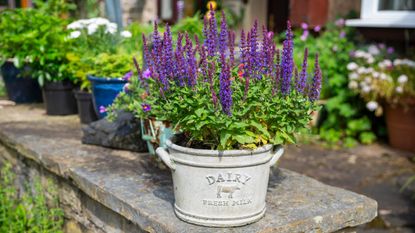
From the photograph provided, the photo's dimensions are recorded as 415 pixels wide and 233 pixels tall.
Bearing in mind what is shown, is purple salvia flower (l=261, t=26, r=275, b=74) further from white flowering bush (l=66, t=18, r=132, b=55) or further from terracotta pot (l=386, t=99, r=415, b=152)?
terracotta pot (l=386, t=99, r=415, b=152)

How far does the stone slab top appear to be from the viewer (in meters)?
1.98

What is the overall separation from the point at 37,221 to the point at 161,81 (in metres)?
1.26

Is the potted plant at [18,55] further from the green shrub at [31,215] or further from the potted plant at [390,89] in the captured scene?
the potted plant at [390,89]

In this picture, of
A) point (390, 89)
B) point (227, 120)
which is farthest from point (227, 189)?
point (390, 89)

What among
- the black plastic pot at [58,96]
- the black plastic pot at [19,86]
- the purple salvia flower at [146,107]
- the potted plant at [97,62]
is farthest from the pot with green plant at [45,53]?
the purple salvia flower at [146,107]

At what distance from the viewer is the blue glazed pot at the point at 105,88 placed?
3264mm

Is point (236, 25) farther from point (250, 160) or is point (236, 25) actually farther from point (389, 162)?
point (250, 160)

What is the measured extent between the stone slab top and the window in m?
3.57

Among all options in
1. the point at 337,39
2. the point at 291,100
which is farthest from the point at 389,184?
the point at 291,100

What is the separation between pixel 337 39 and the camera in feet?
19.4

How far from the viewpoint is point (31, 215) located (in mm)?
2975

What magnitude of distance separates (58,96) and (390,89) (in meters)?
3.03

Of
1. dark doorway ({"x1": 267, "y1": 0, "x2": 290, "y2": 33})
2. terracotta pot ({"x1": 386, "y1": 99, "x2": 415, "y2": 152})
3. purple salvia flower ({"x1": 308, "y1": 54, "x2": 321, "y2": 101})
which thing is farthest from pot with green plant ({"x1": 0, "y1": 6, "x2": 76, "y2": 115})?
dark doorway ({"x1": 267, "y1": 0, "x2": 290, "y2": 33})

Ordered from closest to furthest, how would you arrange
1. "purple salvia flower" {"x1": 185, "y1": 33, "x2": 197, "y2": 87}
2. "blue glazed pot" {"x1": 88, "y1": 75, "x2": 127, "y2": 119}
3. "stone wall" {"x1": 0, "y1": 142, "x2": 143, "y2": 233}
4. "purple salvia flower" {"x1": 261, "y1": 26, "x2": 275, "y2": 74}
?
"purple salvia flower" {"x1": 185, "y1": 33, "x2": 197, "y2": 87}, "purple salvia flower" {"x1": 261, "y1": 26, "x2": 275, "y2": 74}, "stone wall" {"x1": 0, "y1": 142, "x2": 143, "y2": 233}, "blue glazed pot" {"x1": 88, "y1": 75, "x2": 127, "y2": 119}
